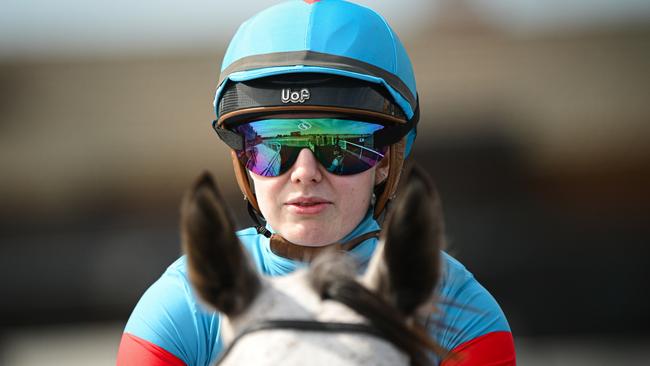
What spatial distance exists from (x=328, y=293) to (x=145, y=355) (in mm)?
995

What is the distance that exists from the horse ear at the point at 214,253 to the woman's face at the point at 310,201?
28.4 inches

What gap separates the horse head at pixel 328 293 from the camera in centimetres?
150

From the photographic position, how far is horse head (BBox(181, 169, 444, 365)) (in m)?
1.50

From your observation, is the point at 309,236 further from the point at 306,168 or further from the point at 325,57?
the point at 325,57

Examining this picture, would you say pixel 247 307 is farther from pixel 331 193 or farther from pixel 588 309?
pixel 588 309

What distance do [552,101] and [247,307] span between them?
1375 cm

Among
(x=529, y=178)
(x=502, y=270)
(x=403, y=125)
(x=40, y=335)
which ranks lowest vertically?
(x=40, y=335)

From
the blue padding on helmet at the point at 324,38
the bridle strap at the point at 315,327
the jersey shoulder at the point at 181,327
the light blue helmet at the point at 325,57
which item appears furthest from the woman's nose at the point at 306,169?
the bridle strap at the point at 315,327

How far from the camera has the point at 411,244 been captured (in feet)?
5.03

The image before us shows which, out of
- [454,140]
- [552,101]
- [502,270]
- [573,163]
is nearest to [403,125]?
[502,270]

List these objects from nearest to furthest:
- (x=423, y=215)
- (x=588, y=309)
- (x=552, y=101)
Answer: (x=423, y=215)
(x=588, y=309)
(x=552, y=101)

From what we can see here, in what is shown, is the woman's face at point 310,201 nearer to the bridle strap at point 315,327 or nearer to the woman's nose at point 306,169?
the woman's nose at point 306,169

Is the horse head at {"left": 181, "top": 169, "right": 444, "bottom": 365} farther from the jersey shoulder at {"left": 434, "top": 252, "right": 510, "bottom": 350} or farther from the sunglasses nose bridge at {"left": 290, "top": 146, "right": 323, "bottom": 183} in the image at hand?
the jersey shoulder at {"left": 434, "top": 252, "right": 510, "bottom": 350}

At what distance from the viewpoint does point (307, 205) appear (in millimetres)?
2340
